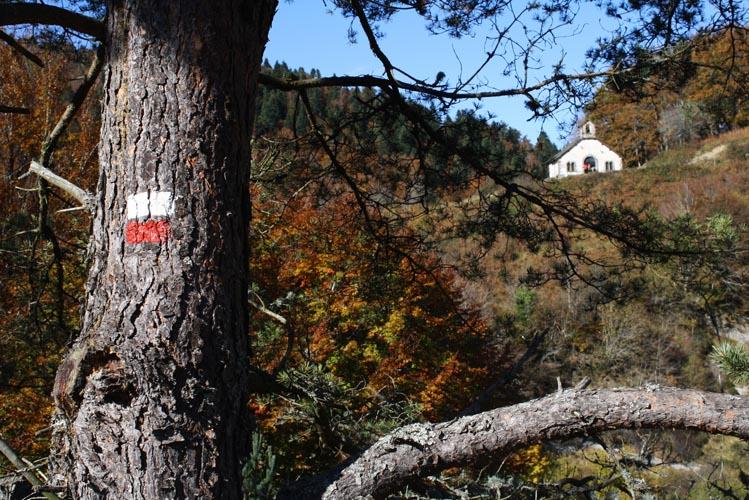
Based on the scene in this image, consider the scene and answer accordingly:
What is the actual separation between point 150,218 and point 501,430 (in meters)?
1.12

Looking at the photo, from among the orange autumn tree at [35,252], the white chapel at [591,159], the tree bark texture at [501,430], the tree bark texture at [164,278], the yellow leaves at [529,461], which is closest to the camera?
the tree bark texture at [164,278]

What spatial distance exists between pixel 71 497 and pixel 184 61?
115 cm

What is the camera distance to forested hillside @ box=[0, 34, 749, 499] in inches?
114

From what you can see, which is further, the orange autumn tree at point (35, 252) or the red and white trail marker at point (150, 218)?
the orange autumn tree at point (35, 252)

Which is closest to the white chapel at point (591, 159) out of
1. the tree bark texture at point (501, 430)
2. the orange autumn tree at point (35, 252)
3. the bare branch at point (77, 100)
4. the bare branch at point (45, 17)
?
the orange autumn tree at point (35, 252)

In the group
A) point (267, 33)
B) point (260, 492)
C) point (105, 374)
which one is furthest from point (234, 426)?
point (267, 33)

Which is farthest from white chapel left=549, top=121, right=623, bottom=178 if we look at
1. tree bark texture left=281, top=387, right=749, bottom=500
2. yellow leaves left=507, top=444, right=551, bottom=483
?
tree bark texture left=281, top=387, right=749, bottom=500

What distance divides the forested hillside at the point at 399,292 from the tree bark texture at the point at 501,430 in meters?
0.15

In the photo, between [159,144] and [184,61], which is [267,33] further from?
[159,144]

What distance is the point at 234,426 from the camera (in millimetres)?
1769

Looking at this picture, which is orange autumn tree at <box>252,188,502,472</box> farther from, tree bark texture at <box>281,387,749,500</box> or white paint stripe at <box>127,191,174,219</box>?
white paint stripe at <box>127,191,174,219</box>

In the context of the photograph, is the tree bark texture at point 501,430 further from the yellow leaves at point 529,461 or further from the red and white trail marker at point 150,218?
the yellow leaves at point 529,461

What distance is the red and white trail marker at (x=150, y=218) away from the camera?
1.70m

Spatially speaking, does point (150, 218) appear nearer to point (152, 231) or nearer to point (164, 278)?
point (152, 231)
